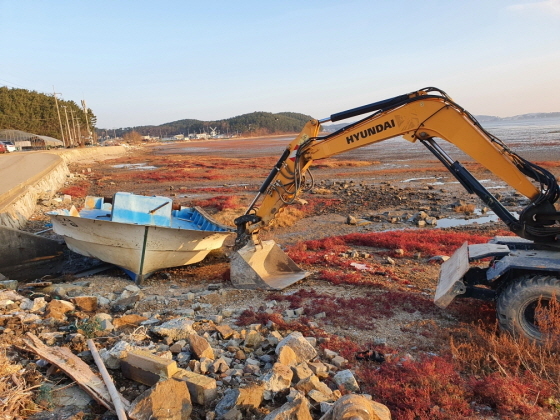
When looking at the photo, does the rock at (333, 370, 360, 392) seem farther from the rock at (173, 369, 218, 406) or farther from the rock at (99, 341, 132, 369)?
the rock at (99, 341, 132, 369)

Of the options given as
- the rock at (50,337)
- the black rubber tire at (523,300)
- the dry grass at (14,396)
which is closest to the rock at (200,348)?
the dry grass at (14,396)

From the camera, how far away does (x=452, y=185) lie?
22.8 metres

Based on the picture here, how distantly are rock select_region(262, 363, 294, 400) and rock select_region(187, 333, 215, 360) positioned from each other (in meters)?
0.89

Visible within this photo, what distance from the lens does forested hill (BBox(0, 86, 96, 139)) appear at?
7269cm

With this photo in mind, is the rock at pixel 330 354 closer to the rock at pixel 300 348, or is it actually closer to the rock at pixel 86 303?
the rock at pixel 300 348

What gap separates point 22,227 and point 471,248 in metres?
13.8

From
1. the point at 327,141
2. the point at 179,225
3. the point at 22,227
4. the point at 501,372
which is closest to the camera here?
the point at 501,372

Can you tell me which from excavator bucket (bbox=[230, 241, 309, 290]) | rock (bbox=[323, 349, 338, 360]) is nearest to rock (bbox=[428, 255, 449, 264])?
excavator bucket (bbox=[230, 241, 309, 290])

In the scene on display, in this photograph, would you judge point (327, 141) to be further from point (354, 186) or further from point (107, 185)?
point (107, 185)

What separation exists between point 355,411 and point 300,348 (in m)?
1.71

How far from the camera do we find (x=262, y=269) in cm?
885

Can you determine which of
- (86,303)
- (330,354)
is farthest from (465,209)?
(86,303)


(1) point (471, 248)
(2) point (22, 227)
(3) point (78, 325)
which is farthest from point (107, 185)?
(1) point (471, 248)

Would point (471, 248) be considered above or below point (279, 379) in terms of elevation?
above
